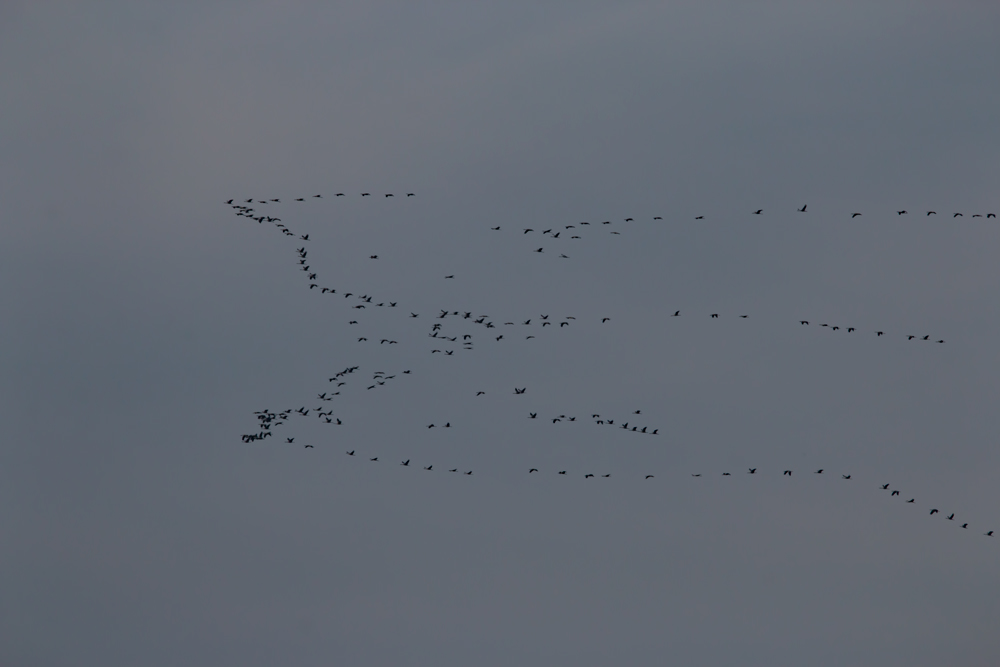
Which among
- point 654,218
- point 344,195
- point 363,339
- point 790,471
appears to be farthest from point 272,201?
point 790,471

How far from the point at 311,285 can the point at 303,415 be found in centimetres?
1612

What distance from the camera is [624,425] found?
12988 cm

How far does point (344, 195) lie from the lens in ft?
392

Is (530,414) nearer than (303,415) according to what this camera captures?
Yes

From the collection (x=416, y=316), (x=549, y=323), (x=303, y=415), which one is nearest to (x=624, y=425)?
(x=549, y=323)

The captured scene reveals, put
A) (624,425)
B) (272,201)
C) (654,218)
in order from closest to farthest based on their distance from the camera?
1. (654,218)
2. (272,201)
3. (624,425)

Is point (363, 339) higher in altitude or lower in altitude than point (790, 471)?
higher

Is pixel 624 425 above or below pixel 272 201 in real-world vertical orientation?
below

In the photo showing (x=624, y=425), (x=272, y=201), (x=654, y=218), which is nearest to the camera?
(x=654, y=218)

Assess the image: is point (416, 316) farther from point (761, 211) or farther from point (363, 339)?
point (761, 211)

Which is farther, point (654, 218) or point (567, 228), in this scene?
point (567, 228)

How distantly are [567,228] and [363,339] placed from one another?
65.7 feet

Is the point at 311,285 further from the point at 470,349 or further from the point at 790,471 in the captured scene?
the point at 790,471

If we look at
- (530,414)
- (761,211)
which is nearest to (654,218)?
(761,211)
